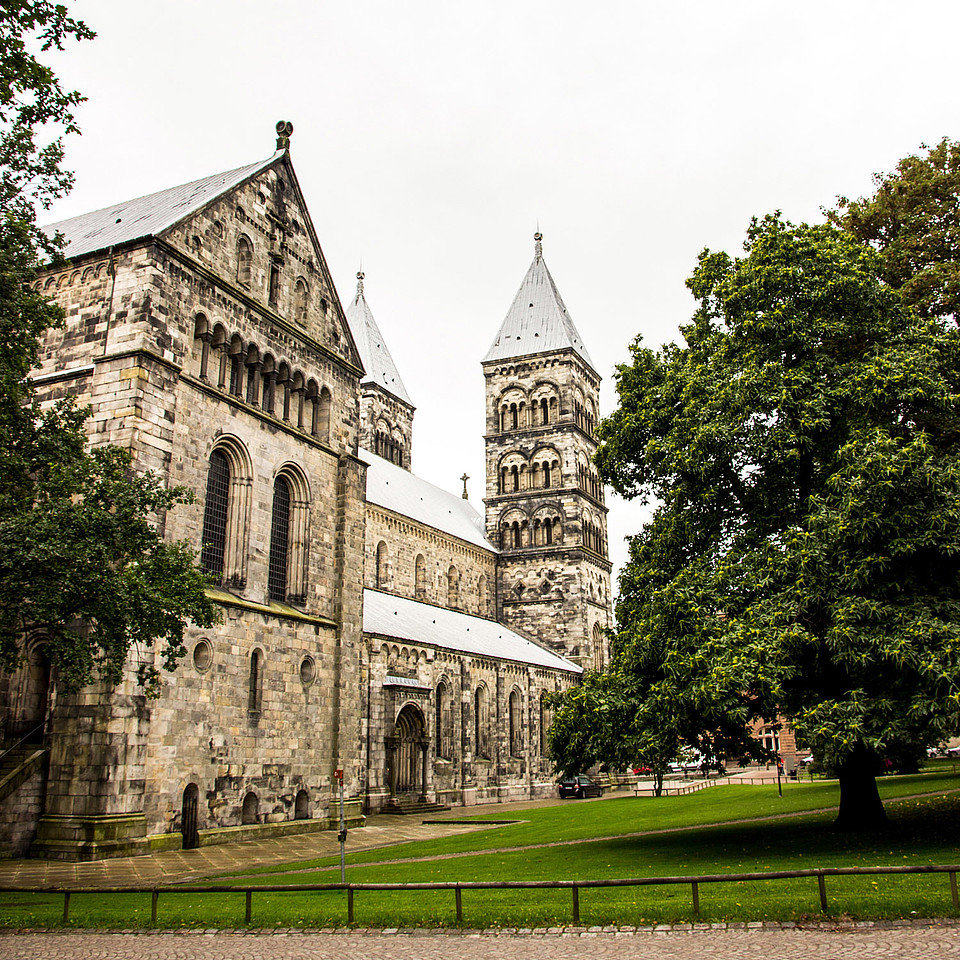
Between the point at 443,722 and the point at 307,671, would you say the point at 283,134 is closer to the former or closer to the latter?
the point at 307,671

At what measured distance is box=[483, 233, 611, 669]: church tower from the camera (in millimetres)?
59594

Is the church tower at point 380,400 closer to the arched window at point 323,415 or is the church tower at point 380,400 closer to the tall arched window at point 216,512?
the arched window at point 323,415

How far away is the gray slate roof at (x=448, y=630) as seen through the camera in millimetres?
38906

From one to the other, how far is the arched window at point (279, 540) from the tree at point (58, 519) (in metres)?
9.64

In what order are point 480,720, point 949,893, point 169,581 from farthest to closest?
1. point 480,720
2. point 169,581
3. point 949,893

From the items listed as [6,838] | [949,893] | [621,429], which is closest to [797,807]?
[621,429]

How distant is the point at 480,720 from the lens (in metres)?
43.6

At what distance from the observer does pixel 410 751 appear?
1453 inches

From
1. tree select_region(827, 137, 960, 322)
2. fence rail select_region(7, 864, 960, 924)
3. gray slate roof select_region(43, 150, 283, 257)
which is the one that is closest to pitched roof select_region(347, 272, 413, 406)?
gray slate roof select_region(43, 150, 283, 257)

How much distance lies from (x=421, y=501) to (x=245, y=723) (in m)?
33.4

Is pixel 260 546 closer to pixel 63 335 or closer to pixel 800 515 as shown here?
pixel 63 335

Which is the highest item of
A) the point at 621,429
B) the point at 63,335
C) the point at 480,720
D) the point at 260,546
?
the point at 63,335

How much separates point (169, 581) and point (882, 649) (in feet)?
44.1

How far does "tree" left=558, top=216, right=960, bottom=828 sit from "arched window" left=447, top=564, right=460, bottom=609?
32037 millimetres
